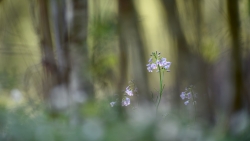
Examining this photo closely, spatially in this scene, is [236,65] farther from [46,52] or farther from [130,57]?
[46,52]

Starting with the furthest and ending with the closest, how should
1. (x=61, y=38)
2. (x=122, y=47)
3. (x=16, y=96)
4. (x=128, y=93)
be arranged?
(x=122, y=47) → (x=61, y=38) → (x=16, y=96) → (x=128, y=93)

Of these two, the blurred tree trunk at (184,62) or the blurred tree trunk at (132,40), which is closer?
the blurred tree trunk at (184,62)

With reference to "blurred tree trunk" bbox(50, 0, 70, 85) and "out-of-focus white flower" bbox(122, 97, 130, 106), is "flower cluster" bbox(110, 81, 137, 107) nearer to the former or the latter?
"out-of-focus white flower" bbox(122, 97, 130, 106)

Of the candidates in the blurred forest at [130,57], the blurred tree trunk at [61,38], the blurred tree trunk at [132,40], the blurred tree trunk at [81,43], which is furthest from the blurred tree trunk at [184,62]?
the blurred tree trunk at [61,38]

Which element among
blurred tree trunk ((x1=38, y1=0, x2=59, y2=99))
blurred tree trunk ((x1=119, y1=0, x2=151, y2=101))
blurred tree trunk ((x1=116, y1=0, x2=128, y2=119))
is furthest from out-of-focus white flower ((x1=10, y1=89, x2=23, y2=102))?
blurred tree trunk ((x1=119, y1=0, x2=151, y2=101))

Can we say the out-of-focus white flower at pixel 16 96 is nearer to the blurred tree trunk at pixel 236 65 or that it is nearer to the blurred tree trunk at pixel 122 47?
the blurred tree trunk at pixel 122 47

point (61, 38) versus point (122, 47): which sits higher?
point (122, 47)

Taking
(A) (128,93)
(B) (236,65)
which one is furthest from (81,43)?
(B) (236,65)
